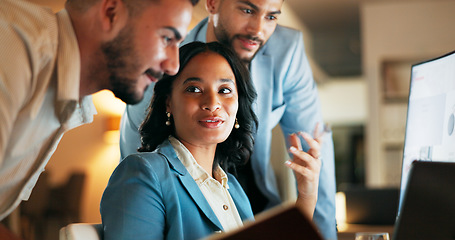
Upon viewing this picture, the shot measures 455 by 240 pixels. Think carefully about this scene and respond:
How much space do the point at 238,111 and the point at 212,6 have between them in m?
0.30

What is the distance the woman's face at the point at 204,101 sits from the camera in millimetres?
1286

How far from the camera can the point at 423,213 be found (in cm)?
80

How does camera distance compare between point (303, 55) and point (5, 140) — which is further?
point (303, 55)

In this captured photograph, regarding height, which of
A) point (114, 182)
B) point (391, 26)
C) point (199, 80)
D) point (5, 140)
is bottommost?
point (114, 182)

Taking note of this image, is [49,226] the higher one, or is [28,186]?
[28,186]

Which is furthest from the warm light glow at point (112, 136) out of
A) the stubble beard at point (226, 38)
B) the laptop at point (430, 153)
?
the laptop at point (430, 153)

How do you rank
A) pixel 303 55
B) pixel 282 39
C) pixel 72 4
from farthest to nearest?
pixel 303 55 < pixel 282 39 < pixel 72 4

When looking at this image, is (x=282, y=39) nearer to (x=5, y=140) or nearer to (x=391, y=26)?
(x=5, y=140)

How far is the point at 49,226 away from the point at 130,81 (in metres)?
1.72

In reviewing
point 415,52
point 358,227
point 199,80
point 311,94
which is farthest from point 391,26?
point 199,80

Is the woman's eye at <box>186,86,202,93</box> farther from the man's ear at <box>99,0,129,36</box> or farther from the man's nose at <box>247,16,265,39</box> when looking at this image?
the man's ear at <box>99,0,129,36</box>

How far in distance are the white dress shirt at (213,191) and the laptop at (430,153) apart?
1.36 feet

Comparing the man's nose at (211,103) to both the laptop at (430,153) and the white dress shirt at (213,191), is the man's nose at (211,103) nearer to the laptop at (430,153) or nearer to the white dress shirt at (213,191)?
the white dress shirt at (213,191)

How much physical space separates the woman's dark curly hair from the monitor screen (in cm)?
49
